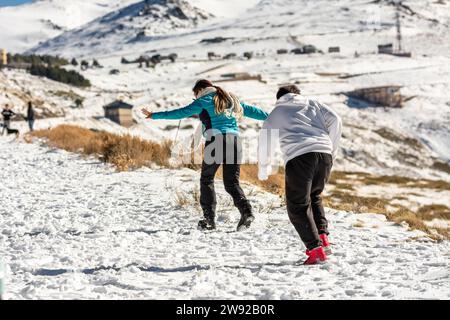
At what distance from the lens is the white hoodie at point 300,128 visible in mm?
5801

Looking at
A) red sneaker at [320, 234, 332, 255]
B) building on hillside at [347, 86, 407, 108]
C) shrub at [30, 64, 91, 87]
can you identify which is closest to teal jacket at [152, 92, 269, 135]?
red sneaker at [320, 234, 332, 255]

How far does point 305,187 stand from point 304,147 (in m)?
0.41

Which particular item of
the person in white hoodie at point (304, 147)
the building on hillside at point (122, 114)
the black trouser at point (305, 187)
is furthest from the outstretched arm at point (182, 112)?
the building on hillside at point (122, 114)

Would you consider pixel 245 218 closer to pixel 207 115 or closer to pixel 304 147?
→ pixel 207 115

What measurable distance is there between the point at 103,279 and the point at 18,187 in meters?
7.58

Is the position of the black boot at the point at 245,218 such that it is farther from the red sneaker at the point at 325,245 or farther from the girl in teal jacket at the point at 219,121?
the red sneaker at the point at 325,245

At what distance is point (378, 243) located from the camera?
22.9ft

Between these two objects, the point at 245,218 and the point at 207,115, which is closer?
the point at 207,115

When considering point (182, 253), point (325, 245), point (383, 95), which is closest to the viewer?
point (325, 245)

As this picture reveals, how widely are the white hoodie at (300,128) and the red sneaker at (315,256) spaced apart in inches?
38.6

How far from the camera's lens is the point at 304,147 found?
18.9 ft

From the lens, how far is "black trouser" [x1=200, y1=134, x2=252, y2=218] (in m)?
7.37

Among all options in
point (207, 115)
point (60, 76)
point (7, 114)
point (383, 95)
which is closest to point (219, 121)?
point (207, 115)
